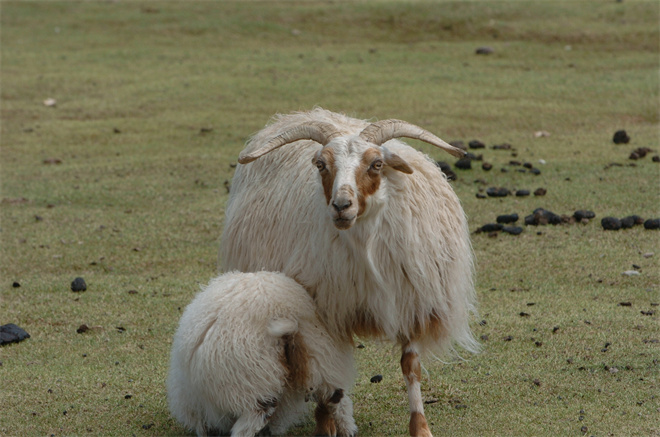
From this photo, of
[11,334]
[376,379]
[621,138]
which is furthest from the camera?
[621,138]

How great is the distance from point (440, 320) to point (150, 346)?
8.72ft

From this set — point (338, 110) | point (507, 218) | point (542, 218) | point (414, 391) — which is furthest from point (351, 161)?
point (338, 110)

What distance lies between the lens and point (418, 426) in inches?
204

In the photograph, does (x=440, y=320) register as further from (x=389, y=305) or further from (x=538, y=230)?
(x=538, y=230)

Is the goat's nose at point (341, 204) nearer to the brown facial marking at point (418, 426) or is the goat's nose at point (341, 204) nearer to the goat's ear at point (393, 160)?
the goat's ear at point (393, 160)

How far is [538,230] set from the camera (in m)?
9.43

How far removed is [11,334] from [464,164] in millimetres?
6568

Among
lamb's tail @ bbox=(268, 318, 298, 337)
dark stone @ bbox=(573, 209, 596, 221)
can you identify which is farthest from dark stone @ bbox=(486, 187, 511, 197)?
lamb's tail @ bbox=(268, 318, 298, 337)

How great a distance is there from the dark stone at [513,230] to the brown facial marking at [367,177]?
4.48 m

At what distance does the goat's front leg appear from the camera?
5176 mm

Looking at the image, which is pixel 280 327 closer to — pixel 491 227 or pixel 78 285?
pixel 78 285

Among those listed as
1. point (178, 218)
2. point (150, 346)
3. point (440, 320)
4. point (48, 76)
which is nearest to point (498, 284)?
point (440, 320)

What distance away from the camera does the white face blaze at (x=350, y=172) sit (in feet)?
16.2

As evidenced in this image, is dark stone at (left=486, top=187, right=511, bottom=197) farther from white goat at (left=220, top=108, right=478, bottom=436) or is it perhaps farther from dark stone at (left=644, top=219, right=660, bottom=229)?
white goat at (left=220, top=108, right=478, bottom=436)
